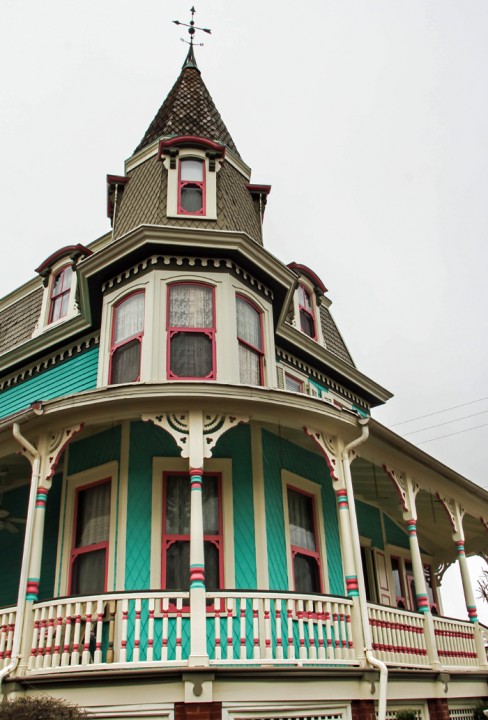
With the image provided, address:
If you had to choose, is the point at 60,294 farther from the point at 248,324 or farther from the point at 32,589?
the point at 32,589

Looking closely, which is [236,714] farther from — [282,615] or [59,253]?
[59,253]

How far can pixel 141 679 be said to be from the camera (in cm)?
789

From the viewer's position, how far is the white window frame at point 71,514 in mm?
10289

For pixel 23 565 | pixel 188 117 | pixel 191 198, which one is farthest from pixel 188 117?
pixel 23 565

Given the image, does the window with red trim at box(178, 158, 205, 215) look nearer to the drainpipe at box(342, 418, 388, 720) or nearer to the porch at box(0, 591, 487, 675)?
the drainpipe at box(342, 418, 388, 720)

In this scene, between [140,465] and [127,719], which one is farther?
[140,465]

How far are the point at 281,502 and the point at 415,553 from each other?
7.74 ft

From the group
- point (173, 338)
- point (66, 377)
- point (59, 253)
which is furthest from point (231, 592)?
point (59, 253)

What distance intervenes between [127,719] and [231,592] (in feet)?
5.97

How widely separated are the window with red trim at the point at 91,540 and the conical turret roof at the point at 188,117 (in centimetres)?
845

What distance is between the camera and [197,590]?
837cm

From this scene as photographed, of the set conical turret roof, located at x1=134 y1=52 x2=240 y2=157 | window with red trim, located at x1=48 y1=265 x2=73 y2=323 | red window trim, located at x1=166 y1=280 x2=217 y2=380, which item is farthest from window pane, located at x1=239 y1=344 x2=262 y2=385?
conical turret roof, located at x1=134 y1=52 x2=240 y2=157

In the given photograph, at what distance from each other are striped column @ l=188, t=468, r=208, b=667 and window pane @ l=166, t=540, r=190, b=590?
1.50 m

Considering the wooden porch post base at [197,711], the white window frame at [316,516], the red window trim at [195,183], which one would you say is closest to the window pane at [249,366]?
the white window frame at [316,516]
